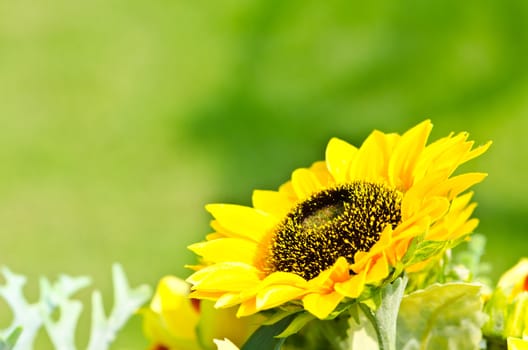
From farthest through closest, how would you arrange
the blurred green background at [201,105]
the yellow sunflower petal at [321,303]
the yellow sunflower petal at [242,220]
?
the blurred green background at [201,105]
the yellow sunflower petal at [242,220]
the yellow sunflower petal at [321,303]

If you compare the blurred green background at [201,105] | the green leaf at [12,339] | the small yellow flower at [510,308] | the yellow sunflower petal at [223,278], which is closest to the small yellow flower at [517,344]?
the small yellow flower at [510,308]

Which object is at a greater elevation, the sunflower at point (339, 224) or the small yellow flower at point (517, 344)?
the sunflower at point (339, 224)

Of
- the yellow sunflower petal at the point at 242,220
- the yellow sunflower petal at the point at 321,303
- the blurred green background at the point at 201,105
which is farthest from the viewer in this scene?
the blurred green background at the point at 201,105

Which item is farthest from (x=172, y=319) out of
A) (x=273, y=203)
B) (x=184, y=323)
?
(x=273, y=203)

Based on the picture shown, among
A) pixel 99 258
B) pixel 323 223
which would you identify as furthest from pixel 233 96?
pixel 323 223

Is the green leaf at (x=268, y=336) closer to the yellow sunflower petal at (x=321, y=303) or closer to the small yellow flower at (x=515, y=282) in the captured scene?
the yellow sunflower petal at (x=321, y=303)

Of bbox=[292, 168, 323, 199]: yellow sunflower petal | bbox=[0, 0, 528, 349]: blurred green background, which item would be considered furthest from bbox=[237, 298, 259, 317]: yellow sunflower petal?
bbox=[0, 0, 528, 349]: blurred green background

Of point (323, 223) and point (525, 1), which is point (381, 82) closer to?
point (525, 1)
